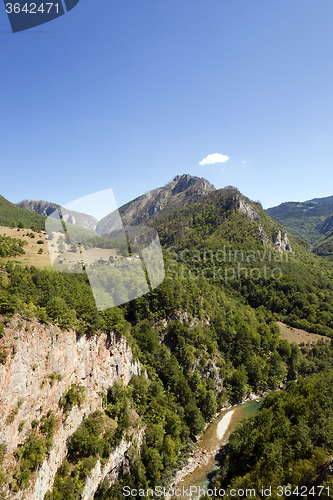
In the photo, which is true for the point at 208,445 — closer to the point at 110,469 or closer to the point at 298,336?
the point at 110,469

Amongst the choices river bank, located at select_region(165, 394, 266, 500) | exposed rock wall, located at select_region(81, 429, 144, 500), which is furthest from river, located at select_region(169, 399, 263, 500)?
exposed rock wall, located at select_region(81, 429, 144, 500)

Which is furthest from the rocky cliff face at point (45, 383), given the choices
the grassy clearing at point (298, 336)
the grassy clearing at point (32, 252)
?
the grassy clearing at point (298, 336)

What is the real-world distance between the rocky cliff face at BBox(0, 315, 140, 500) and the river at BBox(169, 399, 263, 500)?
12653mm

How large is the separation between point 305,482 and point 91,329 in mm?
27187

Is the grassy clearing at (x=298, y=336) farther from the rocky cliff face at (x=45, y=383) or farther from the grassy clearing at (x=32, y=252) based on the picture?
the grassy clearing at (x=32, y=252)

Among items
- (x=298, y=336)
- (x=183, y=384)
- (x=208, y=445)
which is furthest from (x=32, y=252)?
(x=298, y=336)

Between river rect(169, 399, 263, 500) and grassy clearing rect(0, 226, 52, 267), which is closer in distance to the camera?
grassy clearing rect(0, 226, 52, 267)

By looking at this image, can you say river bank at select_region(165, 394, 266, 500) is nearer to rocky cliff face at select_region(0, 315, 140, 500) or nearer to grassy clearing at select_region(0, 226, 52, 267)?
rocky cliff face at select_region(0, 315, 140, 500)

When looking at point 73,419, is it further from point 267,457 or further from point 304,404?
point 304,404

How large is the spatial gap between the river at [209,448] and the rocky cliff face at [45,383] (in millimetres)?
12653

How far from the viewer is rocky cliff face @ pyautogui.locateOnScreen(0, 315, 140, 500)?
15969 millimetres

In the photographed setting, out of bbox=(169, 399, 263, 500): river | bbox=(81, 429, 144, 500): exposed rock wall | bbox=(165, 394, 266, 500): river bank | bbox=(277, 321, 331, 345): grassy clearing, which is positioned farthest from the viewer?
bbox=(277, 321, 331, 345): grassy clearing

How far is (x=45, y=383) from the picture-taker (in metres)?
19.7

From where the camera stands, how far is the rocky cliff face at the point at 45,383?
52.4 feet
